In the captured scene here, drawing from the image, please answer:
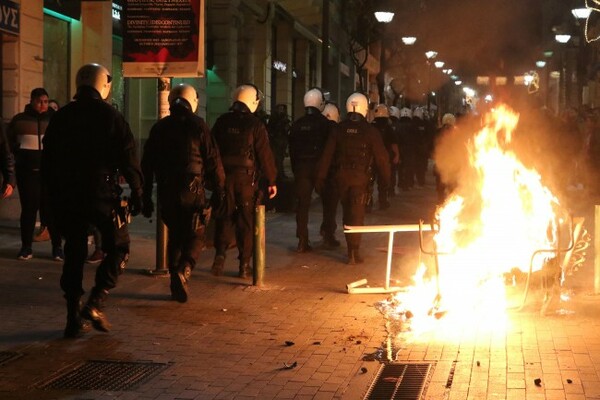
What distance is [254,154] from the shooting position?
10.7m

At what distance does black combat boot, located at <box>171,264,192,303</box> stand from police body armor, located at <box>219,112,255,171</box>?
1898 millimetres

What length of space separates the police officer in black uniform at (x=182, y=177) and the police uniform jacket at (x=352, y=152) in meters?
2.94

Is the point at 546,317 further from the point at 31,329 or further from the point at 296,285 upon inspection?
the point at 31,329

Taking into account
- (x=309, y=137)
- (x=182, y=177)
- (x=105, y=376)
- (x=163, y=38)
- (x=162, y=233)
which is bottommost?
(x=105, y=376)

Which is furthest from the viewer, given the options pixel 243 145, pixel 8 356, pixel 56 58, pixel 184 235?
pixel 56 58

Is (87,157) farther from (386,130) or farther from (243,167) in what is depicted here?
(386,130)

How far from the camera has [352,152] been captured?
12219 mm

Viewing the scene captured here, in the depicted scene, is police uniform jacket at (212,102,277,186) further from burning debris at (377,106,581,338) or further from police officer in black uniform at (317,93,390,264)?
burning debris at (377,106,581,338)

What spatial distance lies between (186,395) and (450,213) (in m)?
4.07

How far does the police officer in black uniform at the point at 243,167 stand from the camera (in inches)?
418

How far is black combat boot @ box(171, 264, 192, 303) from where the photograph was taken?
8.95 m

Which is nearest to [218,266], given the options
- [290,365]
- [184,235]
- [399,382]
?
[184,235]

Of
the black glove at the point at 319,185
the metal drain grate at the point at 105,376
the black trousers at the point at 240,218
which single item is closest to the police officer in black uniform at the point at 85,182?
the metal drain grate at the point at 105,376

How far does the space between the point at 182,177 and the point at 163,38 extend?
2.12 meters
